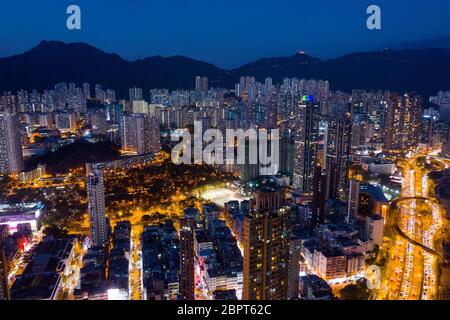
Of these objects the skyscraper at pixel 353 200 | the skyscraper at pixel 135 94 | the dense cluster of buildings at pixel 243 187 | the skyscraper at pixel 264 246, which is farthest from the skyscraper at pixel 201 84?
the skyscraper at pixel 264 246

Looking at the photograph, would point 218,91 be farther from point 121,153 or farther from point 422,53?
point 422,53

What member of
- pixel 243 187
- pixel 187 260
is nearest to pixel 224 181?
pixel 243 187

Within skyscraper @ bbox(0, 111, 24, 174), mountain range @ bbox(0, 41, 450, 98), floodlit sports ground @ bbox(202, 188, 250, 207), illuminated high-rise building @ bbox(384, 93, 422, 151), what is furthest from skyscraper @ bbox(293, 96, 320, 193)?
skyscraper @ bbox(0, 111, 24, 174)

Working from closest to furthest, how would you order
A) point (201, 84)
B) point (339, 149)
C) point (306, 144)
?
point (339, 149), point (306, 144), point (201, 84)

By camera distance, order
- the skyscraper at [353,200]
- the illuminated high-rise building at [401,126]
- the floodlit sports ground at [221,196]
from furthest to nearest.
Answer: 1. the illuminated high-rise building at [401,126]
2. the floodlit sports ground at [221,196]
3. the skyscraper at [353,200]

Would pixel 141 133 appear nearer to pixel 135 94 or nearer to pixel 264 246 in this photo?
pixel 135 94

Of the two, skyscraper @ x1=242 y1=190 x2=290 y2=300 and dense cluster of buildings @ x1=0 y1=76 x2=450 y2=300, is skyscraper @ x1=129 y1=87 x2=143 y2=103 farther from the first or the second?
skyscraper @ x1=242 y1=190 x2=290 y2=300

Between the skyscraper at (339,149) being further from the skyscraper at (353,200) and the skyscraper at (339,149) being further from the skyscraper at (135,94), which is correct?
the skyscraper at (135,94)
